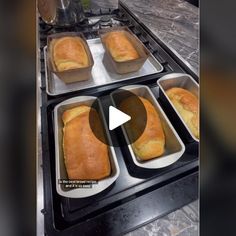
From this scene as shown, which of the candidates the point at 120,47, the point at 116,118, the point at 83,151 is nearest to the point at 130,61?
the point at 120,47

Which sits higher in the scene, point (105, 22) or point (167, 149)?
point (105, 22)

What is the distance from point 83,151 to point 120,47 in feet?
1.29

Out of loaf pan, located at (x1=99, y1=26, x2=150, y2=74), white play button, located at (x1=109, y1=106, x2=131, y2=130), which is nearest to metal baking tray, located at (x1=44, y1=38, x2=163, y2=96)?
loaf pan, located at (x1=99, y1=26, x2=150, y2=74)

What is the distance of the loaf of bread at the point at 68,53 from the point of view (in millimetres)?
618

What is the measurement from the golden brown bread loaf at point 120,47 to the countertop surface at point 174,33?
12cm

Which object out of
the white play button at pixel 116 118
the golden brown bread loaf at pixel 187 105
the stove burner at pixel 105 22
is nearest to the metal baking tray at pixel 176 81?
the golden brown bread loaf at pixel 187 105

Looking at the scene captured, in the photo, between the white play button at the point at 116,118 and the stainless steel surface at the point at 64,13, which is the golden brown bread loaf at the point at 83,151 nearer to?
the white play button at the point at 116,118

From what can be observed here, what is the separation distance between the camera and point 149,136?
0.42 m

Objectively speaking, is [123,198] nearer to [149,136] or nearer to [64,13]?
[149,136]
